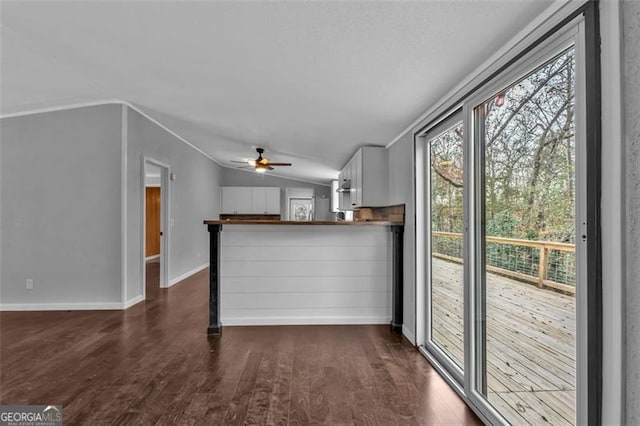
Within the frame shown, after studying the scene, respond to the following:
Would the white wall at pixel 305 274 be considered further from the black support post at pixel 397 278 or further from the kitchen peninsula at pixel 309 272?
the black support post at pixel 397 278

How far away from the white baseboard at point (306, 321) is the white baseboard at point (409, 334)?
1.25 feet

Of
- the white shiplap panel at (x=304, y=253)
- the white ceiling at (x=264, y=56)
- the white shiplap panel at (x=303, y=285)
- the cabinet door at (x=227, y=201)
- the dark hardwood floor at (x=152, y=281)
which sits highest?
the white ceiling at (x=264, y=56)

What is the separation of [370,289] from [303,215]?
686 centimetres

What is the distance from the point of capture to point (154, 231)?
10.8 m

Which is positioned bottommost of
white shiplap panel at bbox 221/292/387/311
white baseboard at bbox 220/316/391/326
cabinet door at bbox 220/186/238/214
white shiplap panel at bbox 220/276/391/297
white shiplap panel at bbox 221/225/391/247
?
white baseboard at bbox 220/316/391/326

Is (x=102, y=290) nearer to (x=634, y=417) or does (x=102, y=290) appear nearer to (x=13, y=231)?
(x=13, y=231)

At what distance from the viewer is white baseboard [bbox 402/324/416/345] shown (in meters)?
3.45

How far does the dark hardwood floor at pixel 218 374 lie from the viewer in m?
2.21

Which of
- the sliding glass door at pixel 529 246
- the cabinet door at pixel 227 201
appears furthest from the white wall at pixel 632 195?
the cabinet door at pixel 227 201

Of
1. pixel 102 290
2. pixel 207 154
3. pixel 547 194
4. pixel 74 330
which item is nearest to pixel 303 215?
pixel 207 154

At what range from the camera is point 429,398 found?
7.93ft

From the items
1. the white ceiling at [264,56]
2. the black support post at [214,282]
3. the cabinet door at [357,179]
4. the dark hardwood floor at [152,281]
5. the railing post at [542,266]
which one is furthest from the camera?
the dark hardwood floor at [152,281]

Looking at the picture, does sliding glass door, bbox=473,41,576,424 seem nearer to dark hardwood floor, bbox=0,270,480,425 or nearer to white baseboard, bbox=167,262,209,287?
dark hardwood floor, bbox=0,270,480,425

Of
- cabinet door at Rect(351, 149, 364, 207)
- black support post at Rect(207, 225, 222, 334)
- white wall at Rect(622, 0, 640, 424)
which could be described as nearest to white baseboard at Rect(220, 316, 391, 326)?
black support post at Rect(207, 225, 222, 334)
